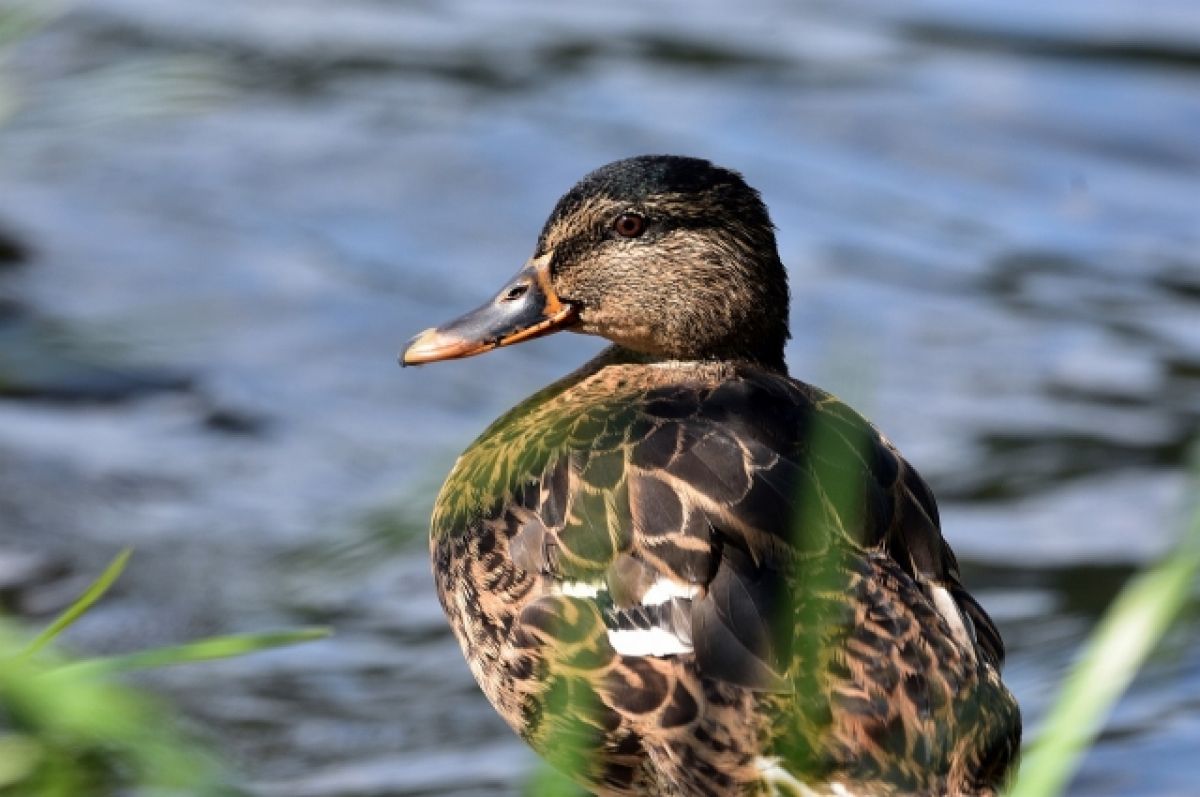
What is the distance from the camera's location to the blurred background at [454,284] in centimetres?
644

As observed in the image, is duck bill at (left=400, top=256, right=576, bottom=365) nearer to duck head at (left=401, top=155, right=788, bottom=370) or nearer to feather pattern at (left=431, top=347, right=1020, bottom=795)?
duck head at (left=401, top=155, right=788, bottom=370)

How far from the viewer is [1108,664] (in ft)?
8.95

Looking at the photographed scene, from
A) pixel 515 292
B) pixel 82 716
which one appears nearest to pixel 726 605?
pixel 515 292

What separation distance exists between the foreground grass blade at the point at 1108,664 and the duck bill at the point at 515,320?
9.57 ft

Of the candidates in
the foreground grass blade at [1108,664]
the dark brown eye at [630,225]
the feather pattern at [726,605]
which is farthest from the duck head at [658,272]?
the foreground grass blade at [1108,664]

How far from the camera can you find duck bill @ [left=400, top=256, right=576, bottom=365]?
5.60 metres

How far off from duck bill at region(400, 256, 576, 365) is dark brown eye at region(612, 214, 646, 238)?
0.21m

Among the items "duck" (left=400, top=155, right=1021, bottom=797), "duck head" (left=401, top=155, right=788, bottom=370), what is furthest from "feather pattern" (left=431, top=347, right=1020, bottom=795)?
"duck head" (left=401, top=155, right=788, bottom=370)

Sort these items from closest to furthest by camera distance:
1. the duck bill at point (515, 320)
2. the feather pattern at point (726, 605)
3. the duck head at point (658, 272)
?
the feather pattern at point (726, 605)
the duck head at point (658, 272)
the duck bill at point (515, 320)

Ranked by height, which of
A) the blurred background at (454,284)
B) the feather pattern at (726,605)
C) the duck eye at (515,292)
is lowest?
the blurred background at (454,284)

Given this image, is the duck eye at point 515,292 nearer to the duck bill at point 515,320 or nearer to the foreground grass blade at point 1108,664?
the duck bill at point 515,320

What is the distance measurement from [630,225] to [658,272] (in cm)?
14

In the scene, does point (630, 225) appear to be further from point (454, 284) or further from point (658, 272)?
point (454, 284)

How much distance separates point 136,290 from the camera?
9320mm
